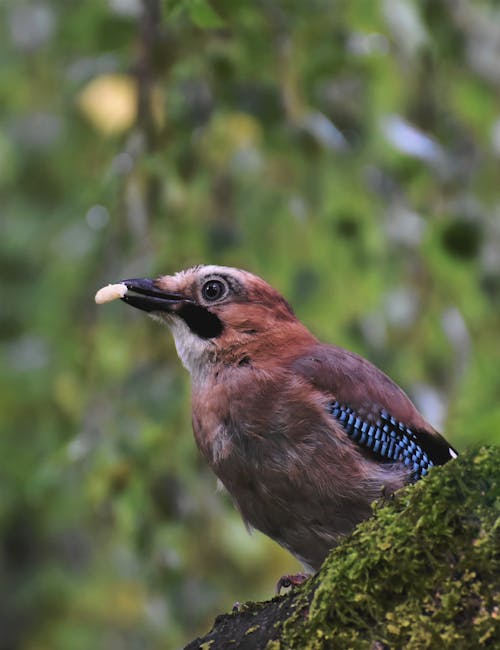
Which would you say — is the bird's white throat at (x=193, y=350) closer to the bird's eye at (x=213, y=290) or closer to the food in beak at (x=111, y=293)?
the bird's eye at (x=213, y=290)

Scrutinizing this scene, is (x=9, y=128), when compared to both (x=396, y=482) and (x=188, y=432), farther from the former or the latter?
(x=396, y=482)

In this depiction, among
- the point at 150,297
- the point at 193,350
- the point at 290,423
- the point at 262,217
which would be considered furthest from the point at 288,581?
the point at 262,217

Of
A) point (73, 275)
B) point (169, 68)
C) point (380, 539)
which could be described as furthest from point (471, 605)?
point (73, 275)

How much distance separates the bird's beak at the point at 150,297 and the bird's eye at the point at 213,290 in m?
0.06

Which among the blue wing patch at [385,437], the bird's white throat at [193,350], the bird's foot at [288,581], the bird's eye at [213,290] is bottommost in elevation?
the bird's foot at [288,581]

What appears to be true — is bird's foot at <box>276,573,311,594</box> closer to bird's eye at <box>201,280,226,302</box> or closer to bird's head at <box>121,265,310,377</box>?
bird's head at <box>121,265,310,377</box>

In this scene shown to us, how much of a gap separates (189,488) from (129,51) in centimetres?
190

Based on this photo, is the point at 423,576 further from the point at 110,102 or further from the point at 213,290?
the point at 110,102

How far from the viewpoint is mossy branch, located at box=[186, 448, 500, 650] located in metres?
1.98

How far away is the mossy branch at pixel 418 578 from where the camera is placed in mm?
1977

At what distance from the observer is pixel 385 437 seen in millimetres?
3521

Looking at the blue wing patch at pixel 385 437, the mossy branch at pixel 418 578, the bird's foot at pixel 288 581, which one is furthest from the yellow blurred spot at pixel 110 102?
the mossy branch at pixel 418 578

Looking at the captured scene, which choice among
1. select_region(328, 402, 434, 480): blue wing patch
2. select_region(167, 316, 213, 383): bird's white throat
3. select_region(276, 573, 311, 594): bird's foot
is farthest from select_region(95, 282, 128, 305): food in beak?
select_region(276, 573, 311, 594): bird's foot

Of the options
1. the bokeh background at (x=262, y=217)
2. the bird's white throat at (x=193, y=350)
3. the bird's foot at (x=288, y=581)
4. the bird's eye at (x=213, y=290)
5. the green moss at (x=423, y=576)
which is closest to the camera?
the green moss at (x=423, y=576)
